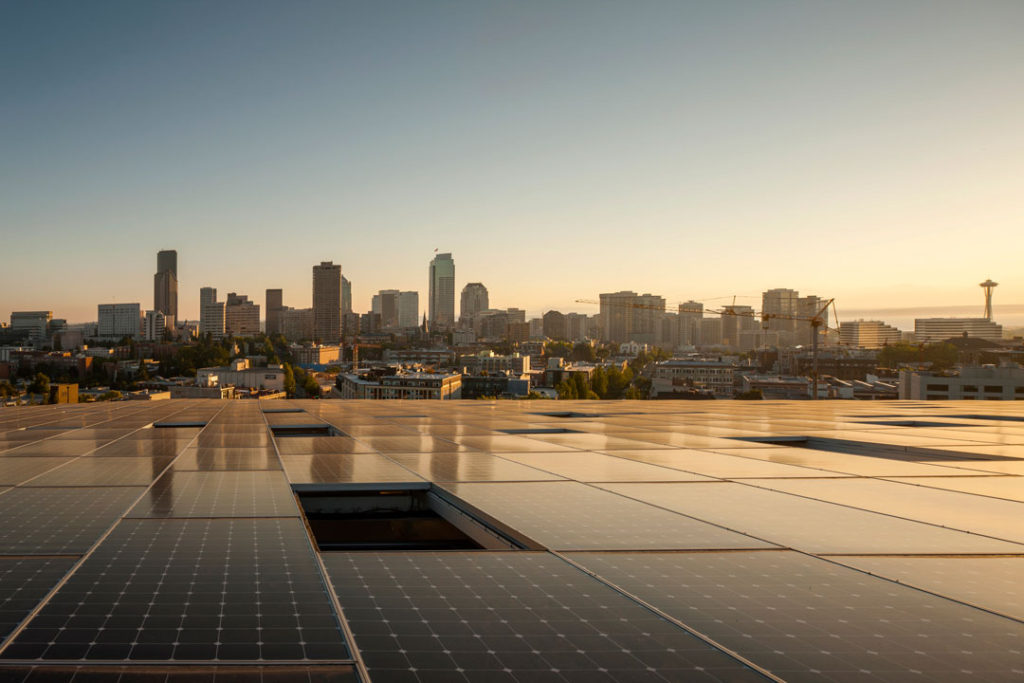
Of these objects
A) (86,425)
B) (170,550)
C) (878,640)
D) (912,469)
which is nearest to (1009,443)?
→ (912,469)

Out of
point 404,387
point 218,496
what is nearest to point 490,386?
point 404,387

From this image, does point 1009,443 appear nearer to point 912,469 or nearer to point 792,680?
point 912,469

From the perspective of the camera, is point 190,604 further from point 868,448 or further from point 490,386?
point 490,386

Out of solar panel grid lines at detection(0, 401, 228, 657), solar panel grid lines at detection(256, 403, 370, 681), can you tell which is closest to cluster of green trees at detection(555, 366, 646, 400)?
solar panel grid lines at detection(0, 401, 228, 657)

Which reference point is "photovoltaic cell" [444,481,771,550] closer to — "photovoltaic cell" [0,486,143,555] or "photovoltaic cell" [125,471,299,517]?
"photovoltaic cell" [125,471,299,517]

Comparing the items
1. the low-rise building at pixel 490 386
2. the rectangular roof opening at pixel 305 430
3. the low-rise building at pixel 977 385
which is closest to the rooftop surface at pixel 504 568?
the rectangular roof opening at pixel 305 430

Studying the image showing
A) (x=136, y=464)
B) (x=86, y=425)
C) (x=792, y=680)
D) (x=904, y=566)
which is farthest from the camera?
(x=86, y=425)
